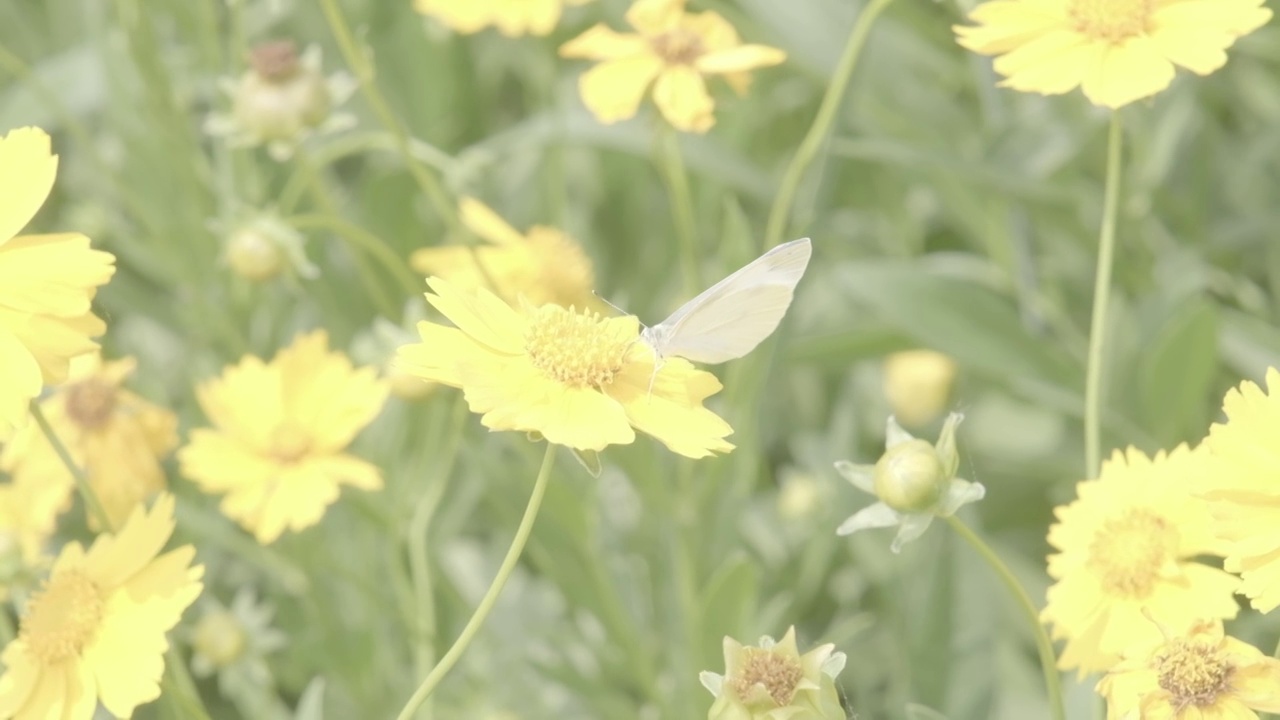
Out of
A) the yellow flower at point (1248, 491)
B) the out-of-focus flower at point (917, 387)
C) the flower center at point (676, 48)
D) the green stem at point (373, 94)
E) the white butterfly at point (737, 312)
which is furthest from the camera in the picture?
the out-of-focus flower at point (917, 387)

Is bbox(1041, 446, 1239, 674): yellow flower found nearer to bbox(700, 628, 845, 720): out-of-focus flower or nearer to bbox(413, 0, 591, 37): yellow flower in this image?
bbox(700, 628, 845, 720): out-of-focus flower

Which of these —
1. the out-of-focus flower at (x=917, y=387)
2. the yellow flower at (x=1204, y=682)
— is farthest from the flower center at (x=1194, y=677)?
the out-of-focus flower at (x=917, y=387)

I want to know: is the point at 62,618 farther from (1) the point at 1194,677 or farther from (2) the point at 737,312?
(1) the point at 1194,677

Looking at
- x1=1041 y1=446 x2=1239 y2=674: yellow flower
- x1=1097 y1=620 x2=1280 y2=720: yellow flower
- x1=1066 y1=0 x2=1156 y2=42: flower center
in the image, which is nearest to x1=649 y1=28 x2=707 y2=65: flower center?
x1=1066 y1=0 x2=1156 y2=42: flower center

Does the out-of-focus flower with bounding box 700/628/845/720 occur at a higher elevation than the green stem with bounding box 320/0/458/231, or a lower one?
lower

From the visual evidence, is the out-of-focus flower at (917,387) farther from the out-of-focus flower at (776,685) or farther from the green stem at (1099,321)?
the out-of-focus flower at (776,685)

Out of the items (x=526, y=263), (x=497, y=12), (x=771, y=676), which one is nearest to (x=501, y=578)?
(x=771, y=676)
